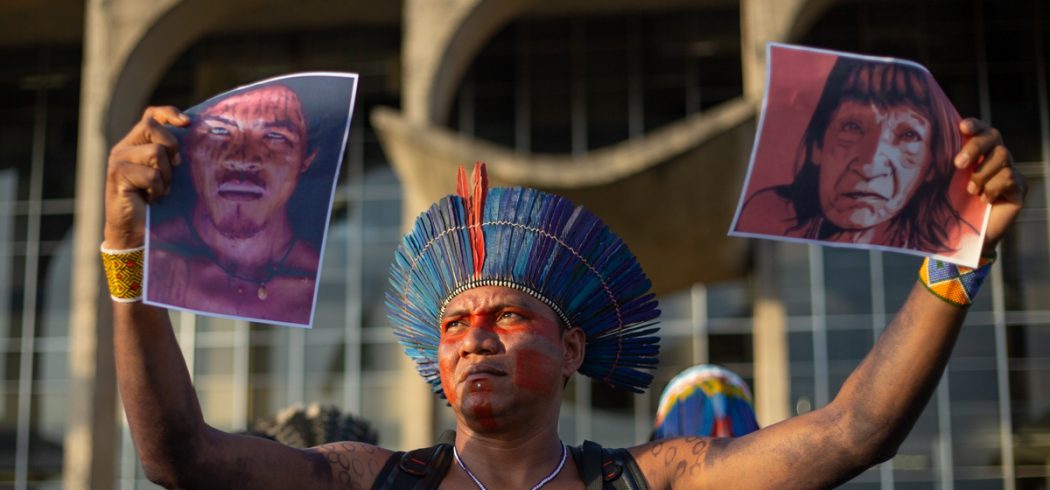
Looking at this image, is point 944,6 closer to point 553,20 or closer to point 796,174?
point 553,20

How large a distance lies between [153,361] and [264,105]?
0.60 metres

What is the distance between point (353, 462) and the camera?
330 cm

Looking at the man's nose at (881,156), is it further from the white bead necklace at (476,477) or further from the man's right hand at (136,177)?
the man's right hand at (136,177)

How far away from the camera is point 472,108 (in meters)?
23.0

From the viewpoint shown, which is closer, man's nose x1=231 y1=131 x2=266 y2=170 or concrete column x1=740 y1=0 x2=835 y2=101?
man's nose x1=231 y1=131 x2=266 y2=170

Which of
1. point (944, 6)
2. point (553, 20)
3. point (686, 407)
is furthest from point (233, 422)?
point (686, 407)

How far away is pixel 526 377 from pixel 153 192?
0.89 meters

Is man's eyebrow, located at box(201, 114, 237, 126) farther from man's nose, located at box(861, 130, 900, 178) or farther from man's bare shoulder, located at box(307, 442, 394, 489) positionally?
man's nose, located at box(861, 130, 900, 178)

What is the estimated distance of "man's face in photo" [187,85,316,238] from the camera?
3068mm

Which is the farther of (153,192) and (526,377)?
(526,377)

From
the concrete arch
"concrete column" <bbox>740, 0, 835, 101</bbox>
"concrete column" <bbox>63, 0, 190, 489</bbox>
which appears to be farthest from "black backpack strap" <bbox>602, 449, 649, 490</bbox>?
the concrete arch

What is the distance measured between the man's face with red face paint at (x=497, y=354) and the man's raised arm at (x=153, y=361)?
53cm

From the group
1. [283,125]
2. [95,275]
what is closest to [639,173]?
[95,275]

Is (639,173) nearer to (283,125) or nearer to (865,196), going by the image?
(865,196)
